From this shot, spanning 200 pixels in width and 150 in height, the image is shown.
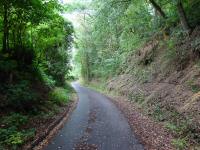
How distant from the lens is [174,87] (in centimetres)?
1447

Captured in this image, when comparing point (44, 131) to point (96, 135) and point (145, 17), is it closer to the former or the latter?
point (96, 135)

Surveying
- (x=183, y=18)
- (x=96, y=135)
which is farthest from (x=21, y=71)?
(x=183, y=18)

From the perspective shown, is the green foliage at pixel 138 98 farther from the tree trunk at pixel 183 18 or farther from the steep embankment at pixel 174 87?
the tree trunk at pixel 183 18

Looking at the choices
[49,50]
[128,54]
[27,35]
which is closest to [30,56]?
[27,35]

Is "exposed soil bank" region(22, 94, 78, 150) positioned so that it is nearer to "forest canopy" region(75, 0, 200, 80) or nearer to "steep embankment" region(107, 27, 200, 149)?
"steep embankment" region(107, 27, 200, 149)

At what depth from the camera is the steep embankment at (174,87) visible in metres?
9.93

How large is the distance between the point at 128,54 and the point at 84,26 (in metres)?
17.2

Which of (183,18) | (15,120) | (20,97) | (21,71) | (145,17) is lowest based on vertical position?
(15,120)

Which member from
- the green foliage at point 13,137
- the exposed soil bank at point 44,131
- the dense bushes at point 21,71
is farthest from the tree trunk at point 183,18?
the green foliage at point 13,137

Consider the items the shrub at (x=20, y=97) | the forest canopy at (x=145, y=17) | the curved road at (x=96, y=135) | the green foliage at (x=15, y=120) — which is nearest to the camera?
the curved road at (x=96, y=135)

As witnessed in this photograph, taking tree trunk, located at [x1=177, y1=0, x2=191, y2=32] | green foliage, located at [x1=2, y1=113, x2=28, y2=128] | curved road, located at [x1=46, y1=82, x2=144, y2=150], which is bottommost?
curved road, located at [x1=46, y1=82, x2=144, y2=150]

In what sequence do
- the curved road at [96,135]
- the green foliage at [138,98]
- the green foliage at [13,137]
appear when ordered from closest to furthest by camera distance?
the green foliage at [13,137], the curved road at [96,135], the green foliage at [138,98]

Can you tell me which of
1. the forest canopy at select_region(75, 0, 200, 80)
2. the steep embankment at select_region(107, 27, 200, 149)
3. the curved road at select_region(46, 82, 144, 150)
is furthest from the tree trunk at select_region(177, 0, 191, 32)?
the curved road at select_region(46, 82, 144, 150)

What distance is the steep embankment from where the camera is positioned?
9.93 m
